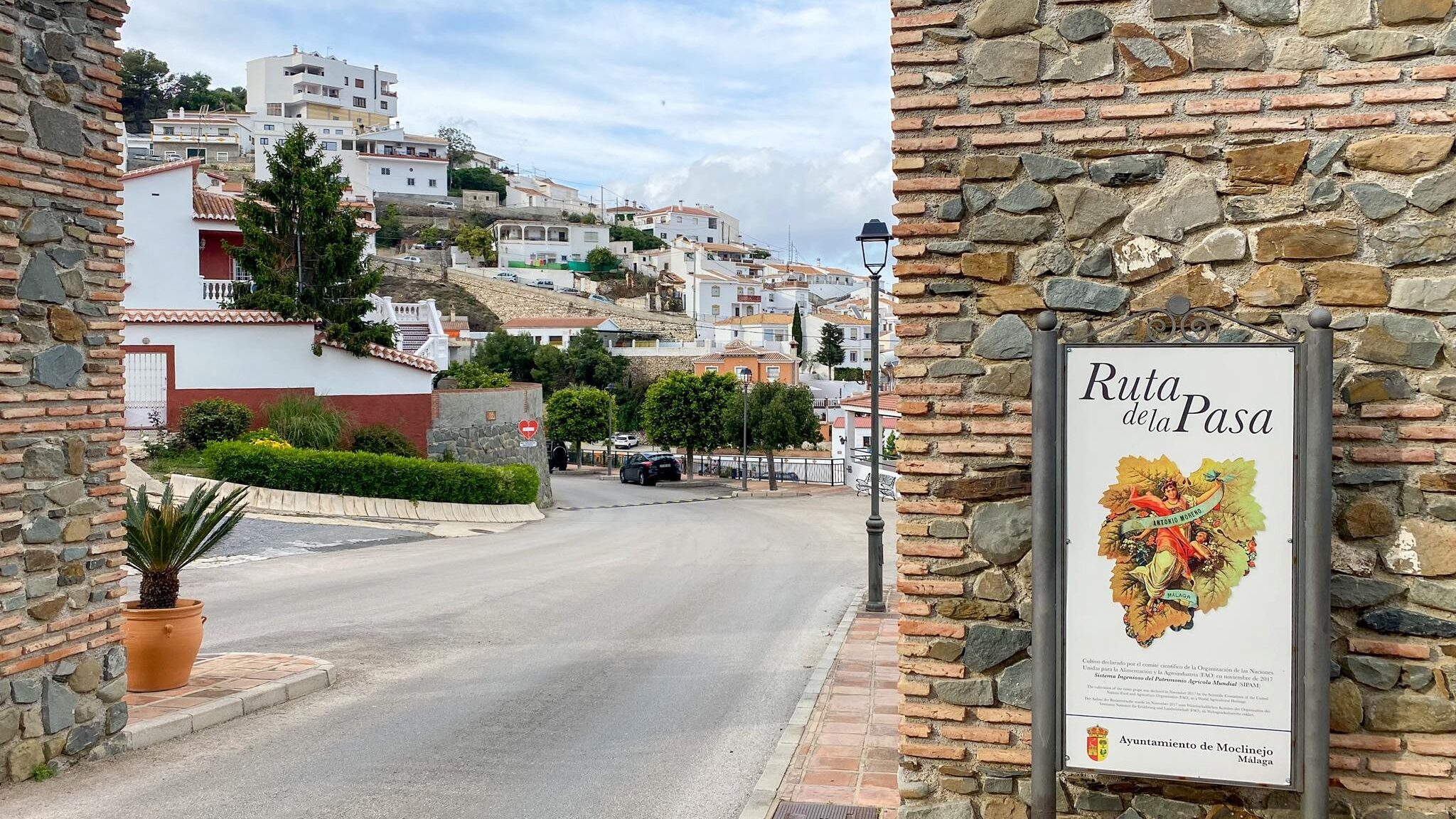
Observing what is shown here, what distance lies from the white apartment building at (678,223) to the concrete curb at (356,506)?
344 ft

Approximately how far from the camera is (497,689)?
9156mm

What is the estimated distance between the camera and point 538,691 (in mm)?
9062

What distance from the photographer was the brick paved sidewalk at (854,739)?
21.0 feet

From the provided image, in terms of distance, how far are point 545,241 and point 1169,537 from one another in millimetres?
105726

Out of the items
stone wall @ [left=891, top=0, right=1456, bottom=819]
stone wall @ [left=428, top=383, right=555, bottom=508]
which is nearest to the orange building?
stone wall @ [left=428, top=383, right=555, bottom=508]

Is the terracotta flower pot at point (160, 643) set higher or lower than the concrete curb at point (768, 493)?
higher

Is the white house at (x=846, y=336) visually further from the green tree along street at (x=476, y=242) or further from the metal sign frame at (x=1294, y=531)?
the metal sign frame at (x=1294, y=531)

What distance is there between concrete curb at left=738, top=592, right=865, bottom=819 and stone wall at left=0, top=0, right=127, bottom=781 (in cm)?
391

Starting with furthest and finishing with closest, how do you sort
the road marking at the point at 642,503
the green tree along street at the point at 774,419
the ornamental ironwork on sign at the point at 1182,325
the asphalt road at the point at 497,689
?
the green tree along street at the point at 774,419 → the road marking at the point at 642,503 → the asphalt road at the point at 497,689 → the ornamental ironwork on sign at the point at 1182,325

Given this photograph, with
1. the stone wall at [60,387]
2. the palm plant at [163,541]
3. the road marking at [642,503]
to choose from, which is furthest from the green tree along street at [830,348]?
the stone wall at [60,387]

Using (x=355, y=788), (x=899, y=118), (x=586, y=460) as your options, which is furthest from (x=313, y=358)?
(x=586, y=460)

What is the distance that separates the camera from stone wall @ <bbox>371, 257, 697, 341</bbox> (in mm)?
88188

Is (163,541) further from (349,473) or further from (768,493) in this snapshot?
(768,493)

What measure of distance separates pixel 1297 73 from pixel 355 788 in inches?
232
